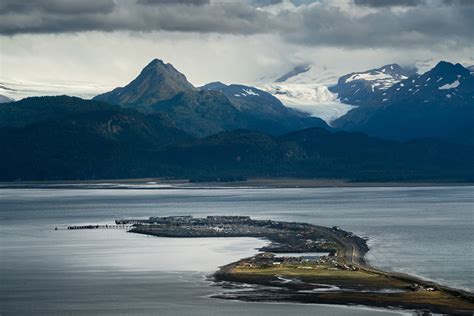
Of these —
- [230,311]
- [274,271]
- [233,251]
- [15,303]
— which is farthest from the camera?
[233,251]

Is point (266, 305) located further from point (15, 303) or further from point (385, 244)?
point (385, 244)

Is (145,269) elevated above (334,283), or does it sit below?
below

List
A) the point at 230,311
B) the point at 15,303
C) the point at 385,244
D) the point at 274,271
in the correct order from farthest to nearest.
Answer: the point at 385,244 < the point at 274,271 < the point at 15,303 < the point at 230,311

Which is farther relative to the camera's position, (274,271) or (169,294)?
(274,271)

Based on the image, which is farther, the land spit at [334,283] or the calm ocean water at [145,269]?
the land spit at [334,283]

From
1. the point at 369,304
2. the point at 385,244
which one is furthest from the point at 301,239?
the point at 369,304

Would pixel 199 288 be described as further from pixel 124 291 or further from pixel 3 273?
pixel 3 273

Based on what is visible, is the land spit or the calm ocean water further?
the land spit

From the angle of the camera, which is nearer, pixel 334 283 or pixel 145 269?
pixel 334 283

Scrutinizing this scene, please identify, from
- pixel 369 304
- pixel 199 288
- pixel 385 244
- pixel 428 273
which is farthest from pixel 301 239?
pixel 369 304
